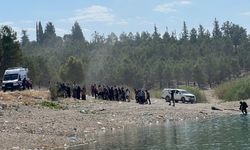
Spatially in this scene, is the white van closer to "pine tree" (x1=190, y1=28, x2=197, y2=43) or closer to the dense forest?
the dense forest

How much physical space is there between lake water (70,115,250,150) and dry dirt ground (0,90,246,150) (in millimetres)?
1781

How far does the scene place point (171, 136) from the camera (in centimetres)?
3175

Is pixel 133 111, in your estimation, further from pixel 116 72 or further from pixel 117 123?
pixel 116 72

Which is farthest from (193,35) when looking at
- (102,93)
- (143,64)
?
(102,93)

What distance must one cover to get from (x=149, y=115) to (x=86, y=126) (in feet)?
33.6

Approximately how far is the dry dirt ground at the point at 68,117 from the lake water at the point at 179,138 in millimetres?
1781

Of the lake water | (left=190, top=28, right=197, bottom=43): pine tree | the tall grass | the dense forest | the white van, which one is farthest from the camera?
(left=190, top=28, right=197, bottom=43): pine tree

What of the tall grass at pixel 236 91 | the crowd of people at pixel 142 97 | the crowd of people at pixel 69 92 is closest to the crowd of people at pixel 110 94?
the crowd of people at pixel 142 97

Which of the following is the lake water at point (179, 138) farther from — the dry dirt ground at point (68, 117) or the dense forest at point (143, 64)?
the dense forest at point (143, 64)

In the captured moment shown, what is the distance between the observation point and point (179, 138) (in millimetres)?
30641

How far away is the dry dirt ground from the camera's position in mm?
29766

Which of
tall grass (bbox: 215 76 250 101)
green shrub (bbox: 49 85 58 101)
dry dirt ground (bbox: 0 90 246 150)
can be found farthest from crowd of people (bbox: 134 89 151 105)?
tall grass (bbox: 215 76 250 101)

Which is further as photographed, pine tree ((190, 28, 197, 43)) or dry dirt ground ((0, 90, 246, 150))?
pine tree ((190, 28, 197, 43))

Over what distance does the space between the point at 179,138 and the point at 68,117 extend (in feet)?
38.9
